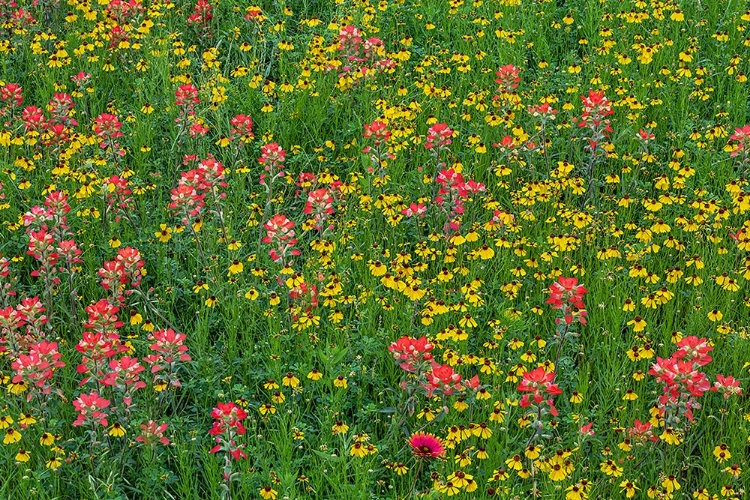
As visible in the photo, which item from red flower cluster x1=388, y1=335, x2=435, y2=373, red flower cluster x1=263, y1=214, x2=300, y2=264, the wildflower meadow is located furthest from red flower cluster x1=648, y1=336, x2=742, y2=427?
red flower cluster x1=263, y1=214, x2=300, y2=264

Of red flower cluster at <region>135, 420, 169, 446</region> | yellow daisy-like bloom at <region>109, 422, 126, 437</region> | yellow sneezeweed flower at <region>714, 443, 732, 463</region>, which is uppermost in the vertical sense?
yellow sneezeweed flower at <region>714, 443, 732, 463</region>

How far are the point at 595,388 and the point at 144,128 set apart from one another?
3.42 m

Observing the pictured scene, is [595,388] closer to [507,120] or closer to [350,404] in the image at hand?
[350,404]

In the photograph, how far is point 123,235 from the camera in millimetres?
5418

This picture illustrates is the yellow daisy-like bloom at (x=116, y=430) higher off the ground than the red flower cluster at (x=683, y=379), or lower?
lower

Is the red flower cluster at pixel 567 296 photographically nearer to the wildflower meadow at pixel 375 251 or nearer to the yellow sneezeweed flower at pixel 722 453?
the wildflower meadow at pixel 375 251

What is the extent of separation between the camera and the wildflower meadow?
3953mm

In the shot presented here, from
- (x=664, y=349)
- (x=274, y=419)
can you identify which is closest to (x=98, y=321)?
(x=274, y=419)

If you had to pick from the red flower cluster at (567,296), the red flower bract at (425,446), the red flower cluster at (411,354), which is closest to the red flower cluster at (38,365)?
the red flower cluster at (411,354)

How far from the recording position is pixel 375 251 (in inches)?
201

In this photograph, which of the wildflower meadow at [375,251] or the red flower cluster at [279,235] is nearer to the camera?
the wildflower meadow at [375,251]

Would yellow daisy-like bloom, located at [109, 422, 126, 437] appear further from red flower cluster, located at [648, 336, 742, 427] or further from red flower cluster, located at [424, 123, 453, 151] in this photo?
red flower cluster, located at [424, 123, 453, 151]

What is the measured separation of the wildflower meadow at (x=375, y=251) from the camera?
13.0ft

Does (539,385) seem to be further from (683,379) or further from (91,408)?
(91,408)
